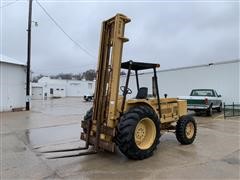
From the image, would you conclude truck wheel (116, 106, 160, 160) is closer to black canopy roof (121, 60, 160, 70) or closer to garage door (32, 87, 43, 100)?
black canopy roof (121, 60, 160, 70)

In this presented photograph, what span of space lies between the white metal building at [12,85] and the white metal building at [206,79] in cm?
976

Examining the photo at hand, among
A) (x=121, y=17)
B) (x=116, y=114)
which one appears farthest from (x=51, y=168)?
(x=121, y=17)

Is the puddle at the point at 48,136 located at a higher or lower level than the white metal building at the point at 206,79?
lower

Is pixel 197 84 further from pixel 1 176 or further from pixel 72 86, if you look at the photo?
pixel 72 86

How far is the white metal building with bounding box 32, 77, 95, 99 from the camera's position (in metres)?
52.5

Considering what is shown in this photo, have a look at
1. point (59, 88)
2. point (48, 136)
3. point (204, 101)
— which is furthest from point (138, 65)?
point (59, 88)

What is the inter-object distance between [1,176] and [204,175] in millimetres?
4093

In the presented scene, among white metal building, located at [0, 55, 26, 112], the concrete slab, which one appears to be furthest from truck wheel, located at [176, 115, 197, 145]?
white metal building, located at [0, 55, 26, 112]

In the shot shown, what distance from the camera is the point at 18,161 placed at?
6258 millimetres

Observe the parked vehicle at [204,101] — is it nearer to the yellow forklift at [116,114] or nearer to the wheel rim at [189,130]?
the wheel rim at [189,130]

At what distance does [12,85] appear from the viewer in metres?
21.7

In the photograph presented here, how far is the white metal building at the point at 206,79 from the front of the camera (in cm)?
1748

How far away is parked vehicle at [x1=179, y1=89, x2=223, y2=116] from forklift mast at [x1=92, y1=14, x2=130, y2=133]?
11105 mm

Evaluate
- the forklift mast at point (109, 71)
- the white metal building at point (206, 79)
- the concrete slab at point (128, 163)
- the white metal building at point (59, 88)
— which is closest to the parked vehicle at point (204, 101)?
the white metal building at point (206, 79)
